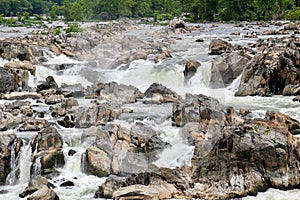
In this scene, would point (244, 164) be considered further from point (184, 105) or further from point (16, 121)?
point (16, 121)

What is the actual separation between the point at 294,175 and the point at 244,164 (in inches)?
45.2

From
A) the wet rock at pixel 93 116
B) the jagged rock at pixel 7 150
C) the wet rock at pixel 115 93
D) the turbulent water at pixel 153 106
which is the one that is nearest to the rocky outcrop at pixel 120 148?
the turbulent water at pixel 153 106

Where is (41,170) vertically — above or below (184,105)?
below

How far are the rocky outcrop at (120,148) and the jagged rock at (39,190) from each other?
4.53 ft

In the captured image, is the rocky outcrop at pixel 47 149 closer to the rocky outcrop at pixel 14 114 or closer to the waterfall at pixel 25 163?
the waterfall at pixel 25 163

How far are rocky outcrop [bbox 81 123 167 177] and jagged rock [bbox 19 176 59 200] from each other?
1381 mm

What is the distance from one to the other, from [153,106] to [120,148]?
5391 millimetres

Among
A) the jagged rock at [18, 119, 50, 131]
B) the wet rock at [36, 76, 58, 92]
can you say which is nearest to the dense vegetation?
the wet rock at [36, 76, 58, 92]

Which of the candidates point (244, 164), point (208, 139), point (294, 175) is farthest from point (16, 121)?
point (294, 175)

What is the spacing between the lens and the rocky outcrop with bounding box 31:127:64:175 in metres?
12.6

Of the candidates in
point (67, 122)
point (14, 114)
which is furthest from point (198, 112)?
point (14, 114)

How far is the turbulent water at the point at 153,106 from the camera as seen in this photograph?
11805 millimetres

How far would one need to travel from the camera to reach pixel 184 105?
50.9ft

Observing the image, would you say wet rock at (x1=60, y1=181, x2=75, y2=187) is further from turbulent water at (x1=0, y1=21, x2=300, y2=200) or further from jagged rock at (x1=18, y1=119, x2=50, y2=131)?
jagged rock at (x1=18, y1=119, x2=50, y2=131)
